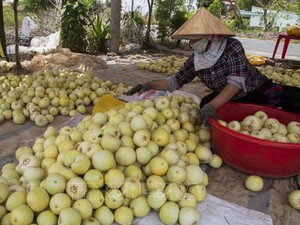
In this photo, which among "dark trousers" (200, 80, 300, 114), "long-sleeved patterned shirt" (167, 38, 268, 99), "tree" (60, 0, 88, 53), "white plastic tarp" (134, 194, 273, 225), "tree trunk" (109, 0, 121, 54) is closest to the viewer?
"white plastic tarp" (134, 194, 273, 225)

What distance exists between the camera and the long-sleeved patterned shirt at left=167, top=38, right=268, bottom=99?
2.50 meters

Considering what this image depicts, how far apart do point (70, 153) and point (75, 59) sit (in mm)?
5054

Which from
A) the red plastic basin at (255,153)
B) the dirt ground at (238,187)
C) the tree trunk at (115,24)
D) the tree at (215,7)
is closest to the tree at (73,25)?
the tree trunk at (115,24)

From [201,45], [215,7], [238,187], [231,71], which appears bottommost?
[238,187]

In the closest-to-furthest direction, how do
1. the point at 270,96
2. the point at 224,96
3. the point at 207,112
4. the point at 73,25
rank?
the point at 207,112 < the point at 224,96 < the point at 270,96 < the point at 73,25

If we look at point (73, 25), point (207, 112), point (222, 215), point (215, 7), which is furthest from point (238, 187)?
point (215, 7)

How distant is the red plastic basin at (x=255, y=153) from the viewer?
201 cm

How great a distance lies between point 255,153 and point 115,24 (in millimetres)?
7758

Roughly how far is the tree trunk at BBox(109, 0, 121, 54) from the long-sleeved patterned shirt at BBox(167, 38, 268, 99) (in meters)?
6.56

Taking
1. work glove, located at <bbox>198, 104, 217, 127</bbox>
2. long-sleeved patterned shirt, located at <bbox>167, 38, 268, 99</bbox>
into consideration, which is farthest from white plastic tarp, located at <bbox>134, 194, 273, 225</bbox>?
long-sleeved patterned shirt, located at <bbox>167, 38, 268, 99</bbox>

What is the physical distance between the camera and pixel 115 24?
9.02 m

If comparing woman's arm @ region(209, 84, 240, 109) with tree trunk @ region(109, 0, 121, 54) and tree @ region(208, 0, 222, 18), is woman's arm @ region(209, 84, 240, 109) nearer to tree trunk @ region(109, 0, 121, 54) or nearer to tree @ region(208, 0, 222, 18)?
tree trunk @ region(109, 0, 121, 54)

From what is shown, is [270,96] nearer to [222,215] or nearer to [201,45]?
[201,45]

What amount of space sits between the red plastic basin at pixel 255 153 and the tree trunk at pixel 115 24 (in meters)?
7.39
